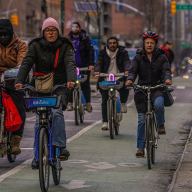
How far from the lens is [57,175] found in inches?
386

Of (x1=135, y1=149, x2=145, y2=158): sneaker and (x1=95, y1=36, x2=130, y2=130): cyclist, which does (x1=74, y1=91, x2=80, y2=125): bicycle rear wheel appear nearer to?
(x1=95, y1=36, x2=130, y2=130): cyclist

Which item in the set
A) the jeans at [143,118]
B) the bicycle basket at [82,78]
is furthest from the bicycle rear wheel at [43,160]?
the bicycle basket at [82,78]

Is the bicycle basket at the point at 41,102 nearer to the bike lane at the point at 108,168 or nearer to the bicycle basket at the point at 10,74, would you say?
the bike lane at the point at 108,168

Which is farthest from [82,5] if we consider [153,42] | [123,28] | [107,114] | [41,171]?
[123,28]

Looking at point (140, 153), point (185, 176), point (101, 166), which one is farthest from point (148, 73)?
point (185, 176)

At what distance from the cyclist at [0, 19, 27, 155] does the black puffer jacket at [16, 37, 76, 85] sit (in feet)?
4.02

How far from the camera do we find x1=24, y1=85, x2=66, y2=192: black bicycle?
9070 millimetres

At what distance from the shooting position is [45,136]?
364 inches

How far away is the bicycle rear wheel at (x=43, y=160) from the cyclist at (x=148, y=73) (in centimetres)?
250

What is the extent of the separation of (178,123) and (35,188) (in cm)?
885

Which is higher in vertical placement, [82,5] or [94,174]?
[82,5]

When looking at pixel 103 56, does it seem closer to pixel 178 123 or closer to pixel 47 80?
pixel 178 123

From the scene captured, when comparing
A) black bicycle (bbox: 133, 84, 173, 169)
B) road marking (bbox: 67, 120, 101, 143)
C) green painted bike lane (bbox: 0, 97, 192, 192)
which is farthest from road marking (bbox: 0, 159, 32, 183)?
road marking (bbox: 67, 120, 101, 143)

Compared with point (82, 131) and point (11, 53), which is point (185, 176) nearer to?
point (11, 53)
